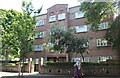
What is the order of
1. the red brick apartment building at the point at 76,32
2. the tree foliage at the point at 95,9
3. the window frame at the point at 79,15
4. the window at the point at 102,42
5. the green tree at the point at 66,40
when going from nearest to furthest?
the tree foliage at the point at 95,9 → the green tree at the point at 66,40 → the window at the point at 102,42 → the red brick apartment building at the point at 76,32 → the window frame at the point at 79,15

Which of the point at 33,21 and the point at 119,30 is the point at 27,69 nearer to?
the point at 33,21

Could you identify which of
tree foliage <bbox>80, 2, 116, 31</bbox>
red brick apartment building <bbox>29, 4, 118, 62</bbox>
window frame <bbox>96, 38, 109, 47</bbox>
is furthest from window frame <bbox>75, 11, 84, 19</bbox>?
tree foliage <bbox>80, 2, 116, 31</bbox>

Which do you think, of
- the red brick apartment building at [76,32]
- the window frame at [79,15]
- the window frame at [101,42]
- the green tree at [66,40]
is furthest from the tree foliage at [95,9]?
the window frame at [79,15]

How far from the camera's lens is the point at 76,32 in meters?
42.9

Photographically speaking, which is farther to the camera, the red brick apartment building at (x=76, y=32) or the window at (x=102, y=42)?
the red brick apartment building at (x=76, y=32)

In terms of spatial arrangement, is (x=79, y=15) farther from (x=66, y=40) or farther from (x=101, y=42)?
(x=66, y=40)

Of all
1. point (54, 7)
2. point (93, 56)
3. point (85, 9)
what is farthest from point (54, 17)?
point (85, 9)

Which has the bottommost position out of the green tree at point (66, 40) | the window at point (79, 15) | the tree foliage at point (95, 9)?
the green tree at point (66, 40)

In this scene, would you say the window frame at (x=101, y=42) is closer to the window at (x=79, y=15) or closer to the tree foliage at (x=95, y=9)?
the window at (x=79, y=15)

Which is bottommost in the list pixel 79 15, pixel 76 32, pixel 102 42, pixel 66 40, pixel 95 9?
pixel 66 40

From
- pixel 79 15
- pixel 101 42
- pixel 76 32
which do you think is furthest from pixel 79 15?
pixel 101 42

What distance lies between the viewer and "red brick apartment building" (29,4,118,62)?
131 ft

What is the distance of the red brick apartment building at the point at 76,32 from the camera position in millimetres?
39812

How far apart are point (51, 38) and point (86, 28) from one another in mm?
12009
